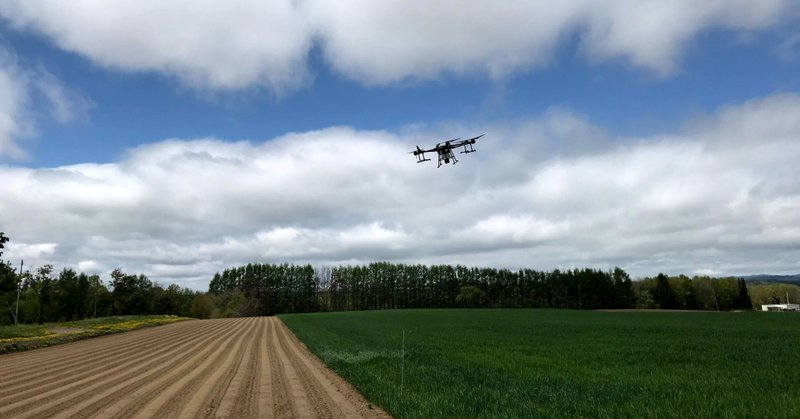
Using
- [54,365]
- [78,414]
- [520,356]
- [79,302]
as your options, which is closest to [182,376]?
[78,414]

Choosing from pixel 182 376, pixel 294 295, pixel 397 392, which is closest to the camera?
pixel 397 392

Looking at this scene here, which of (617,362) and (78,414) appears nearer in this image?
(78,414)

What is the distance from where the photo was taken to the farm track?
1128cm

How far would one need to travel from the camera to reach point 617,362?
58.9ft

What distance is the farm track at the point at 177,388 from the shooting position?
37.0 feet

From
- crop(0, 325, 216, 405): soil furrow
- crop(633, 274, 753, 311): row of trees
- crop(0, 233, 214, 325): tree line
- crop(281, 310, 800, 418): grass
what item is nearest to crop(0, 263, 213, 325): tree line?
crop(0, 233, 214, 325): tree line

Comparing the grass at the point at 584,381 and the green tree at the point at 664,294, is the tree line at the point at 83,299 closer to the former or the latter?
the grass at the point at 584,381

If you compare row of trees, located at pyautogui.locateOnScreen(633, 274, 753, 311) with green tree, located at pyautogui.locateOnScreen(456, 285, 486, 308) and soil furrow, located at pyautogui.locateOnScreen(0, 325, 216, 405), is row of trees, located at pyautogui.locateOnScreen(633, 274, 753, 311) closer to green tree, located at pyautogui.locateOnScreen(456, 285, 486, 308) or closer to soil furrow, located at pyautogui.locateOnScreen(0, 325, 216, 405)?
green tree, located at pyautogui.locateOnScreen(456, 285, 486, 308)

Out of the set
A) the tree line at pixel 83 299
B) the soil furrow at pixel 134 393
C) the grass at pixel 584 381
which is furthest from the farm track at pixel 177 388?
the tree line at pixel 83 299

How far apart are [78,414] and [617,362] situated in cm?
1718

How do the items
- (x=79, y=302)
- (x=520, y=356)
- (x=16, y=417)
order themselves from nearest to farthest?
(x=16, y=417) → (x=520, y=356) → (x=79, y=302)

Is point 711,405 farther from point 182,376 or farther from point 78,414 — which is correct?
point 182,376

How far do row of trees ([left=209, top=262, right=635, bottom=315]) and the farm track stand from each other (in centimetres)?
12327

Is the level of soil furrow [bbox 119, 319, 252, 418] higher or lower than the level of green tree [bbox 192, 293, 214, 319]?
higher
